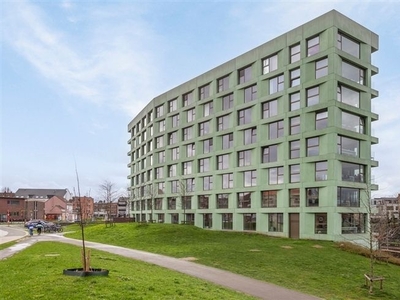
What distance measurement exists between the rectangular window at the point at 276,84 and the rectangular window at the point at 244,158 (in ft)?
28.2

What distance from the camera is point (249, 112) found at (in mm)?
52250

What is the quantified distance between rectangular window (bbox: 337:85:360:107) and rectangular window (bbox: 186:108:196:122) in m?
26.2

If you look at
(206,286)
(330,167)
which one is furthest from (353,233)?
(206,286)

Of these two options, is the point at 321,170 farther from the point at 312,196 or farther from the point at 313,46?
the point at 313,46

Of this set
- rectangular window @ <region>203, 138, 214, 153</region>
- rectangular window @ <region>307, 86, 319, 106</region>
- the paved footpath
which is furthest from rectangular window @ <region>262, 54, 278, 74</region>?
the paved footpath

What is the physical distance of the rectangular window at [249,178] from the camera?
1996 inches

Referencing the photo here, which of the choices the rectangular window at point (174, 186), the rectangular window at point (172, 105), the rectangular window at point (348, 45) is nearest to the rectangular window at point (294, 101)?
the rectangular window at point (348, 45)

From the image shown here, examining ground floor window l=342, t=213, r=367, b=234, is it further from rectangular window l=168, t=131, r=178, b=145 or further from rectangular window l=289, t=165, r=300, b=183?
rectangular window l=168, t=131, r=178, b=145

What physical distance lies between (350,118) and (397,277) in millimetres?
22488

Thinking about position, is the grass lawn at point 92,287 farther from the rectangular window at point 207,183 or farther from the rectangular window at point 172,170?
the rectangular window at point 172,170

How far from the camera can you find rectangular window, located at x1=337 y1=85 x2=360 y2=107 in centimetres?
4288

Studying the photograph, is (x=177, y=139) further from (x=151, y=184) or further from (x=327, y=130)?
(x=327, y=130)

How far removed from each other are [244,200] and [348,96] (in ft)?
60.4

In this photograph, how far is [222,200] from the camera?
2208 inches
